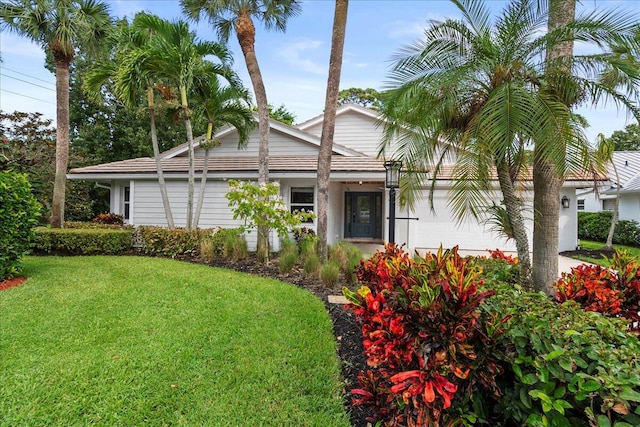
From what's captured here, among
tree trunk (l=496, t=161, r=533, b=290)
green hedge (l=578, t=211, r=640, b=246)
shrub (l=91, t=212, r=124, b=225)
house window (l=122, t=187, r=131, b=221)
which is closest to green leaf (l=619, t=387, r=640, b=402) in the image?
tree trunk (l=496, t=161, r=533, b=290)

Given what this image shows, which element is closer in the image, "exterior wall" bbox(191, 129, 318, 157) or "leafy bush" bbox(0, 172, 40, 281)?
"leafy bush" bbox(0, 172, 40, 281)

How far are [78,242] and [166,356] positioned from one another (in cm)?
→ 836

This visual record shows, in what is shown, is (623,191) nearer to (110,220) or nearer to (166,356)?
(166,356)

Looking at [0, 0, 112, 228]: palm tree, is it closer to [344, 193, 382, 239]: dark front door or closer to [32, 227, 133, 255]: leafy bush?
[32, 227, 133, 255]: leafy bush

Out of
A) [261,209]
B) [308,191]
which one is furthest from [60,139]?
[308,191]

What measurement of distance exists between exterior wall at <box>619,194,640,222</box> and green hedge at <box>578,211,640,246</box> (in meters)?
0.61

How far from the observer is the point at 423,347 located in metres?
2.05

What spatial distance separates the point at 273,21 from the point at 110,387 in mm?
11022

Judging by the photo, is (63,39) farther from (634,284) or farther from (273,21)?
A: (634,284)

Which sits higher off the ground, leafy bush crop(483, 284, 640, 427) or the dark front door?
the dark front door

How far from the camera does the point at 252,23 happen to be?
31.3ft

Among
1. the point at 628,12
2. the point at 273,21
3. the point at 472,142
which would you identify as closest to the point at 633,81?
the point at 628,12

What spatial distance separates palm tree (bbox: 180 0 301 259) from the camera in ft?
30.7

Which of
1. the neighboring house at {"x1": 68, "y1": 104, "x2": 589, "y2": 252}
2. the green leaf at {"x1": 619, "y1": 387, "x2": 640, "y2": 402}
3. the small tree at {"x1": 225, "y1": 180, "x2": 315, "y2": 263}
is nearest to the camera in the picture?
the green leaf at {"x1": 619, "y1": 387, "x2": 640, "y2": 402}
